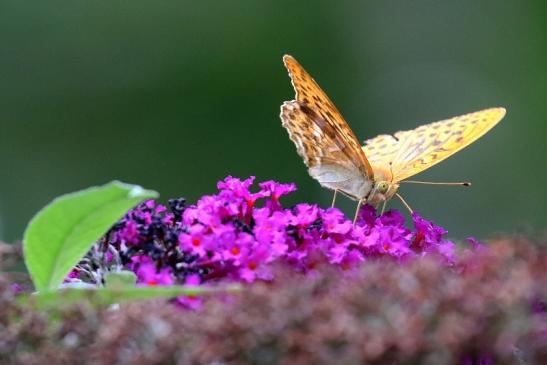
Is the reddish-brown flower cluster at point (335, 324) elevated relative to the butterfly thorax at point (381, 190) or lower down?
elevated

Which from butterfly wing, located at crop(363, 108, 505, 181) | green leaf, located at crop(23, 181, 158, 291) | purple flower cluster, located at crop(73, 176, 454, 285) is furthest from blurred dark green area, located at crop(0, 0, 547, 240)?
green leaf, located at crop(23, 181, 158, 291)

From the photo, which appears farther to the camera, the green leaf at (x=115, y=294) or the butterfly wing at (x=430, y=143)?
the butterfly wing at (x=430, y=143)

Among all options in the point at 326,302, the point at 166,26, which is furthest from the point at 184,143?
the point at 326,302

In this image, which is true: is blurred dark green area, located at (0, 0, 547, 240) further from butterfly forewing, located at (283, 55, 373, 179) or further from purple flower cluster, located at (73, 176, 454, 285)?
purple flower cluster, located at (73, 176, 454, 285)

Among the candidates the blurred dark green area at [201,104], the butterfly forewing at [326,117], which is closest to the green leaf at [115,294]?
the butterfly forewing at [326,117]

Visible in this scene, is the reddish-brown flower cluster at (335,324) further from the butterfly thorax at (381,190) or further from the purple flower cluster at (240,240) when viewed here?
the butterfly thorax at (381,190)

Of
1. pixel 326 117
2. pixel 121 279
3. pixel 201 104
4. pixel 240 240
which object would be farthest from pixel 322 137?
pixel 201 104
